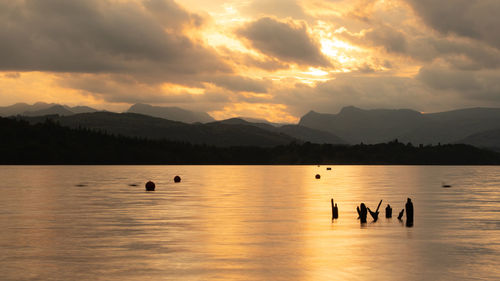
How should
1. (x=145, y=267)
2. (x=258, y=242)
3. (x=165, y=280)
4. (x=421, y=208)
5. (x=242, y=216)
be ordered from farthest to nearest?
(x=421, y=208), (x=242, y=216), (x=258, y=242), (x=145, y=267), (x=165, y=280)

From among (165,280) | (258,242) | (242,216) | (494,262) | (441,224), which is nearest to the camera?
(165,280)

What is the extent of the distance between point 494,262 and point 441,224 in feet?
61.7

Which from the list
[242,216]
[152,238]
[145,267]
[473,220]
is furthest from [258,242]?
[473,220]

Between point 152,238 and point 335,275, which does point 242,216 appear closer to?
point 152,238

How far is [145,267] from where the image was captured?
28.3 metres

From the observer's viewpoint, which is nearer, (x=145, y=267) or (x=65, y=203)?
(x=145, y=267)

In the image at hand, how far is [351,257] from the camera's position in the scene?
31.7 metres

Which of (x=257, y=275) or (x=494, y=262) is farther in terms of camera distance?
(x=494, y=262)

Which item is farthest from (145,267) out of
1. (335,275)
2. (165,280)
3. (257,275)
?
(335,275)

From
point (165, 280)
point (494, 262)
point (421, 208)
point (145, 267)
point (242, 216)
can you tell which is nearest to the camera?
point (165, 280)

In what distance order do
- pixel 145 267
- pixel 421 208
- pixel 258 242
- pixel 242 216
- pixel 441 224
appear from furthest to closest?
pixel 421 208 → pixel 242 216 → pixel 441 224 → pixel 258 242 → pixel 145 267

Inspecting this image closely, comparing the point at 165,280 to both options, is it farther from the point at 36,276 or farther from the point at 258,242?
the point at 258,242

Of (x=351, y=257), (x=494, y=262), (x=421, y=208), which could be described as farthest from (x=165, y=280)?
(x=421, y=208)

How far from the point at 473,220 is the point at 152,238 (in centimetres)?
2782
